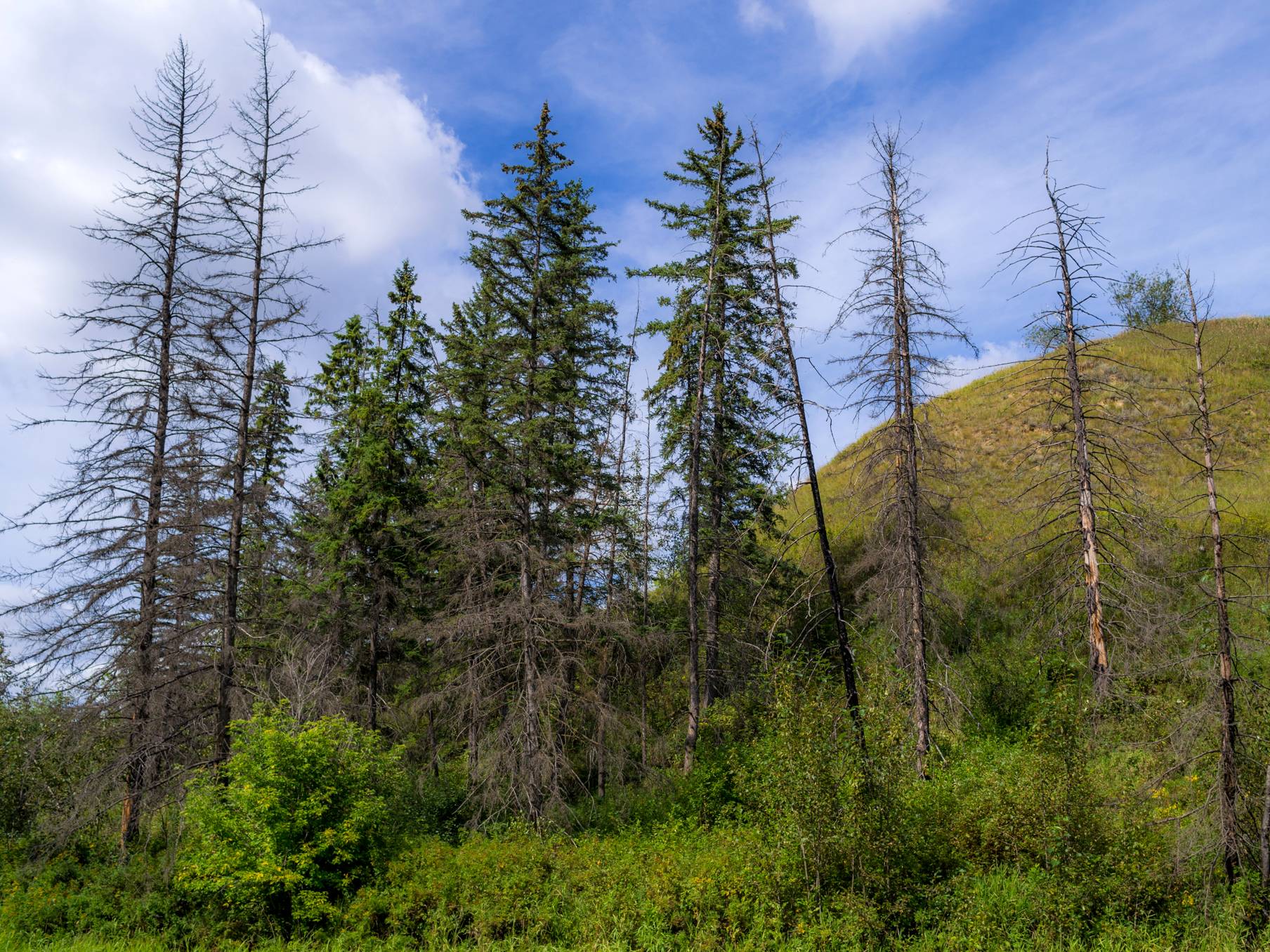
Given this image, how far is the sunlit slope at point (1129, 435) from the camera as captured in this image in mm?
24625

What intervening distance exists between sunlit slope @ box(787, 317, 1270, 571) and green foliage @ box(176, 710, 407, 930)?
1317cm

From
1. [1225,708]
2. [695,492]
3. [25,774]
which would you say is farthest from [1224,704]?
[25,774]

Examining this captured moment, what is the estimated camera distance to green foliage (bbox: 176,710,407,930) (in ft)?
43.0

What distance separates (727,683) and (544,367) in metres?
10.6

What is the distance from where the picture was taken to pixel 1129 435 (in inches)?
1146

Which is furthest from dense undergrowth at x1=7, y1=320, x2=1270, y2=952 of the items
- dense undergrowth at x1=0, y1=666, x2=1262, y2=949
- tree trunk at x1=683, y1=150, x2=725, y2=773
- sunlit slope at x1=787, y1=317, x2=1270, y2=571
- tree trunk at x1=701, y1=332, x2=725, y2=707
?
sunlit slope at x1=787, y1=317, x2=1270, y2=571

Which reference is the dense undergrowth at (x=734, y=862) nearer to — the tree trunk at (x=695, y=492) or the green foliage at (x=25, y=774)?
the green foliage at (x=25, y=774)

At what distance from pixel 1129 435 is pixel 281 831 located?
106 feet

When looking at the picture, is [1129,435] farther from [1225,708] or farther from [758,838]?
[758,838]

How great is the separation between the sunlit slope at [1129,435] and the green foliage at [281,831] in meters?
13.2

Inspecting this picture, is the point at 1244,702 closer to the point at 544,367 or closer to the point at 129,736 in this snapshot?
the point at 544,367

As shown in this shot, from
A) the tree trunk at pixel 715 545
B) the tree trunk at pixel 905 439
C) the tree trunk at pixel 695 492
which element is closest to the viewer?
the tree trunk at pixel 905 439

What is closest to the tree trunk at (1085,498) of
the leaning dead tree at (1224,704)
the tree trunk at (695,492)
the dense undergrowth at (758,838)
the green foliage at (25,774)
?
the dense undergrowth at (758,838)

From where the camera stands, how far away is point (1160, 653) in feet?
51.6
